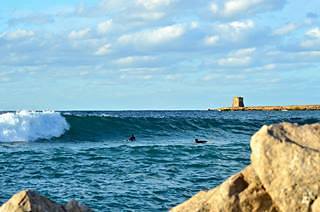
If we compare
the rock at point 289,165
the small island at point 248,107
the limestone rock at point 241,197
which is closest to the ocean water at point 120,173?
the limestone rock at point 241,197

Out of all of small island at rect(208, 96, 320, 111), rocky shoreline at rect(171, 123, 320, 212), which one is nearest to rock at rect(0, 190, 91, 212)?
rocky shoreline at rect(171, 123, 320, 212)

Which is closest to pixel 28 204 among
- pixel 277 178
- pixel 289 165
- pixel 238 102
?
pixel 277 178

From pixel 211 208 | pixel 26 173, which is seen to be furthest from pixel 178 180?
pixel 211 208

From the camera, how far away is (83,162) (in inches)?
750

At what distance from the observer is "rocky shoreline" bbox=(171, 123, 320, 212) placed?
5.51 metres

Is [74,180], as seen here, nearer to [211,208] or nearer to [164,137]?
[211,208]

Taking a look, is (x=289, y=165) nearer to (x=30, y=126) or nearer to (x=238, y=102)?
(x=30, y=126)

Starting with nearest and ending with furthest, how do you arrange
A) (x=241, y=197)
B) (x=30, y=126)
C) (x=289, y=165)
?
(x=289, y=165)
(x=241, y=197)
(x=30, y=126)

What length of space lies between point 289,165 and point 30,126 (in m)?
30.8

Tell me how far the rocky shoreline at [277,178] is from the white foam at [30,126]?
28.0 metres

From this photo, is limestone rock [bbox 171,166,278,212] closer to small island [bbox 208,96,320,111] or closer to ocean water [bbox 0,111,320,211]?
ocean water [bbox 0,111,320,211]

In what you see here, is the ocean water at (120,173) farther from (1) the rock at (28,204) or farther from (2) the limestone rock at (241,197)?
(2) the limestone rock at (241,197)

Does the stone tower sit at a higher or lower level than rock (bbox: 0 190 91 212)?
higher

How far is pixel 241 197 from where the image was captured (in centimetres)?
617
